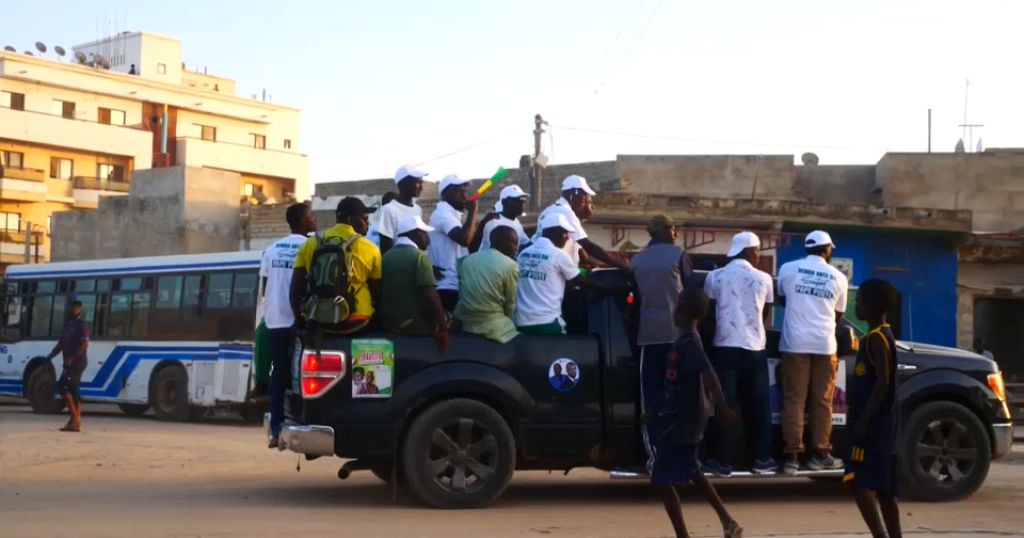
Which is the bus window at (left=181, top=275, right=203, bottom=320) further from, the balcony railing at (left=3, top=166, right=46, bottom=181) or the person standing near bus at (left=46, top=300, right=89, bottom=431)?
the balcony railing at (left=3, top=166, right=46, bottom=181)

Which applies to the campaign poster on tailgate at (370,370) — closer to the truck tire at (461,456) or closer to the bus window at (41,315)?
the truck tire at (461,456)

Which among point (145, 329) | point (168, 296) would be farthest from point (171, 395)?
point (168, 296)

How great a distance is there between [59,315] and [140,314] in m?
2.48

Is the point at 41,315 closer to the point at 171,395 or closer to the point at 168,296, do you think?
the point at 168,296

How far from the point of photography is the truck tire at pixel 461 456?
9.87 meters

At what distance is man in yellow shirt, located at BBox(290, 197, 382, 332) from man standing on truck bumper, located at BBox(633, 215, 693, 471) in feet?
6.36

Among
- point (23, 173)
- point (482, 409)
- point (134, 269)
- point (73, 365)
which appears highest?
point (23, 173)

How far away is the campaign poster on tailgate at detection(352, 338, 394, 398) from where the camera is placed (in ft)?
32.2

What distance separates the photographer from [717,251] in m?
27.9

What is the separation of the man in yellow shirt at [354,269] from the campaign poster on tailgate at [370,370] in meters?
0.16

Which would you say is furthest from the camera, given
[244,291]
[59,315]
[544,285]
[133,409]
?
[133,409]

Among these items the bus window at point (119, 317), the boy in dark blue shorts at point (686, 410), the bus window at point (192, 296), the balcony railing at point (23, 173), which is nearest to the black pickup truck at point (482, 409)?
the boy in dark blue shorts at point (686, 410)

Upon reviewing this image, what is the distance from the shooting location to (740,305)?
10.1m

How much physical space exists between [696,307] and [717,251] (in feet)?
65.1
